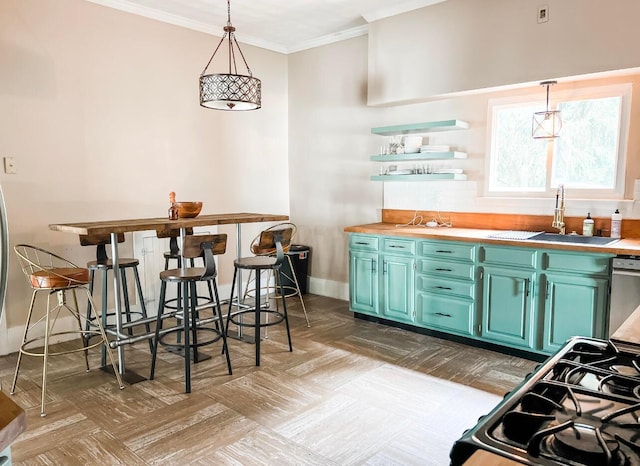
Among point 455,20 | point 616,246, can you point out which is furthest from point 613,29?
point 616,246

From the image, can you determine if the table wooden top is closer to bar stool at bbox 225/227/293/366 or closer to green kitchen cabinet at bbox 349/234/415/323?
bar stool at bbox 225/227/293/366

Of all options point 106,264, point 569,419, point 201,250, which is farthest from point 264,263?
point 569,419

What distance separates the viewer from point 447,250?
3793 millimetres

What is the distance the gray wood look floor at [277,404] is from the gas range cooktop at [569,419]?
1.43m

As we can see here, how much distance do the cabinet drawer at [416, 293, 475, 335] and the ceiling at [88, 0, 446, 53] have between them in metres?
2.51

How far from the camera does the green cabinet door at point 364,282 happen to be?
4324mm

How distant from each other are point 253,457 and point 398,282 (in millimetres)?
2222

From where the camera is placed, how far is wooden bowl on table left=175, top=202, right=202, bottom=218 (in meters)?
3.62

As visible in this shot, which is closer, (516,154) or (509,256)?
(509,256)

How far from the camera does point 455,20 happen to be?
387 cm

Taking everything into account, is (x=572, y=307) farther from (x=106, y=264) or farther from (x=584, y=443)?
(x=106, y=264)

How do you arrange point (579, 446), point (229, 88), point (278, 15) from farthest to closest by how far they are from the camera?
point (278, 15)
point (229, 88)
point (579, 446)

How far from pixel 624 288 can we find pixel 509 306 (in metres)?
0.76

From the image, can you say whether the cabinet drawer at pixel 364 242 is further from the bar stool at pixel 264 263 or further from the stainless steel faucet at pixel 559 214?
the stainless steel faucet at pixel 559 214
